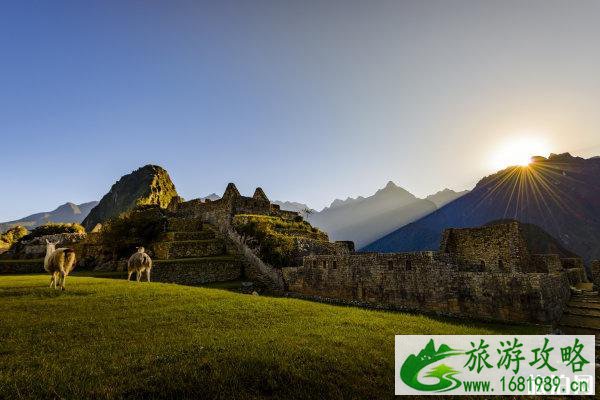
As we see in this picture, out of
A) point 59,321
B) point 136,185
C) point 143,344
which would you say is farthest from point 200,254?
point 136,185

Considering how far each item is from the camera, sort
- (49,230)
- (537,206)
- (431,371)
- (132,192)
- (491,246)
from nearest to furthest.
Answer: (431,371) < (491,246) < (49,230) < (537,206) < (132,192)

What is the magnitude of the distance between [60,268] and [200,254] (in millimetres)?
20283

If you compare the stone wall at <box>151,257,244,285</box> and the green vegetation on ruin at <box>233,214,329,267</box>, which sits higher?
the green vegetation on ruin at <box>233,214,329,267</box>

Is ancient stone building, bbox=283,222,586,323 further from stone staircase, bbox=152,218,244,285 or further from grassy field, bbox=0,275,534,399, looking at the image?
grassy field, bbox=0,275,534,399

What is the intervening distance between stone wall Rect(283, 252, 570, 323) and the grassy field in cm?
692

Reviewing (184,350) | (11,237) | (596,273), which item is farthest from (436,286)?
(11,237)

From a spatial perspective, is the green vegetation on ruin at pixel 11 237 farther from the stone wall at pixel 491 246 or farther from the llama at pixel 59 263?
the stone wall at pixel 491 246

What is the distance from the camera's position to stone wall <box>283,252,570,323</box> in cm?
1566

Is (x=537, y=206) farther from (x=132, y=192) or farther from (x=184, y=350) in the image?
(x=132, y=192)

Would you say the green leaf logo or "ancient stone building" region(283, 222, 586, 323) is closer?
the green leaf logo

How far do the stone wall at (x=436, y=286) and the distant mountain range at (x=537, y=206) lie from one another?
264ft

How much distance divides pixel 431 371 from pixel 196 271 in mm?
26108

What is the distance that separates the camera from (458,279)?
18.1m

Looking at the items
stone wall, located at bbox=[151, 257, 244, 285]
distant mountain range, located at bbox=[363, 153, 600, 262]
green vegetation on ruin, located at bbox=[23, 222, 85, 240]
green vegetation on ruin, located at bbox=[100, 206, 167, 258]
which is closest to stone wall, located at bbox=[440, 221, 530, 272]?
stone wall, located at bbox=[151, 257, 244, 285]
